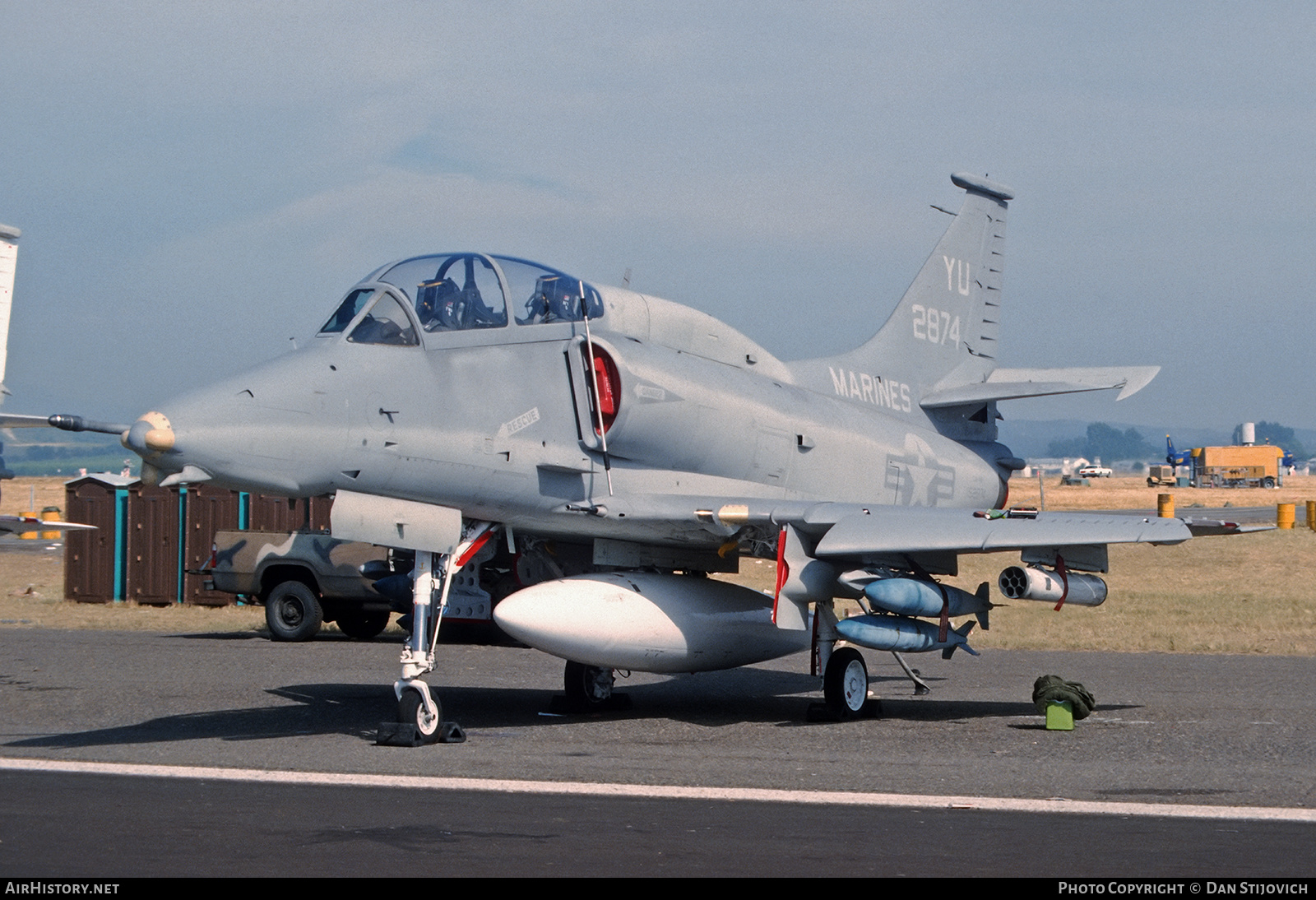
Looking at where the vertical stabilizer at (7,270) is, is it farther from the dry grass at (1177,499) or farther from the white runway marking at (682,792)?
the dry grass at (1177,499)

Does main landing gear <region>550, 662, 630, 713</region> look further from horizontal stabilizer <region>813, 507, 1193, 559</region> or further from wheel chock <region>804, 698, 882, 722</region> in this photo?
horizontal stabilizer <region>813, 507, 1193, 559</region>

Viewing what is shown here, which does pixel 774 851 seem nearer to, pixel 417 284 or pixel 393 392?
pixel 393 392

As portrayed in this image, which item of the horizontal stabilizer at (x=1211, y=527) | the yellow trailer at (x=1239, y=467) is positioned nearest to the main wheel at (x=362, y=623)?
the horizontal stabilizer at (x=1211, y=527)

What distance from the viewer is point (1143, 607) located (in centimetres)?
2609

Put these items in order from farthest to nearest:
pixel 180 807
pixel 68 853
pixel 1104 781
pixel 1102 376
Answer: pixel 1102 376
pixel 1104 781
pixel 180 807
pixel 68 853

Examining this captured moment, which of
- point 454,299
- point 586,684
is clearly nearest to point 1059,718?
point 586,684

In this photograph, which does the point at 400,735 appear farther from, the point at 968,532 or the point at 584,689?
the point at 968,532

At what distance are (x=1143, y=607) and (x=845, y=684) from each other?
14.9 metres

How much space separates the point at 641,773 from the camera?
9.84m

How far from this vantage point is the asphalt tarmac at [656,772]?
6.86 meters

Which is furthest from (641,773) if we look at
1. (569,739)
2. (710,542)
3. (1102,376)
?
(1102,376)

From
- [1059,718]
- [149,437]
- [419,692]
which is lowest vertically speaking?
[1059,718]

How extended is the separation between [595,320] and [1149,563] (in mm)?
25807

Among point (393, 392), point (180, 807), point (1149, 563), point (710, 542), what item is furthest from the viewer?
point (1149, 563)
